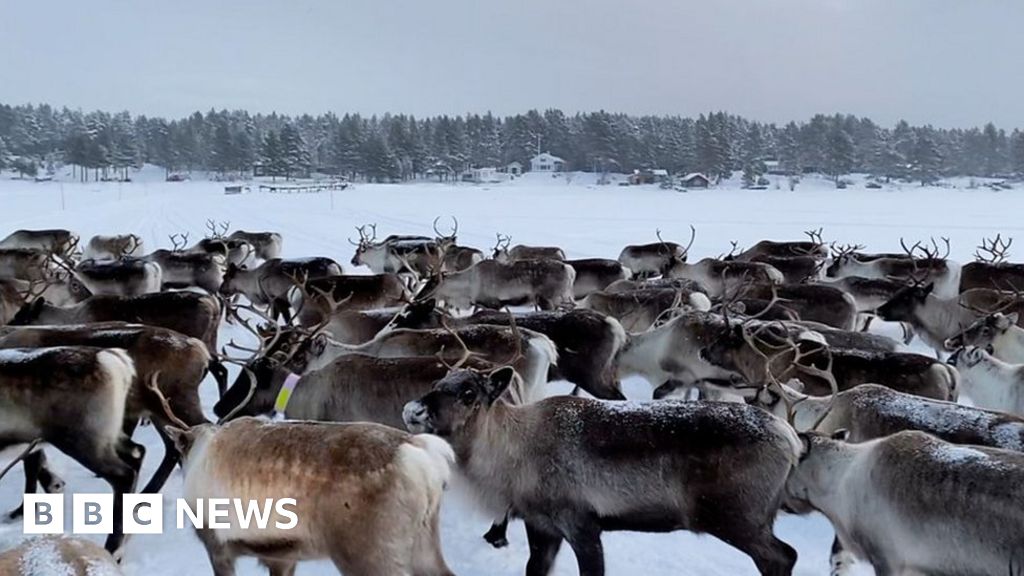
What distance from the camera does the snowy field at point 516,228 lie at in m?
5.22

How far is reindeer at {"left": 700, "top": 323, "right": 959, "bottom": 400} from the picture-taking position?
634 centimetres

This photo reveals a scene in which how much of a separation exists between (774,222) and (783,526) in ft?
93.1

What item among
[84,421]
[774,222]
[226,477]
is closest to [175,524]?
[84,421]

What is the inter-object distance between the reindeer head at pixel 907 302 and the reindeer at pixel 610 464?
7287mm

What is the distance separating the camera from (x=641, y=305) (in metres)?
10.1

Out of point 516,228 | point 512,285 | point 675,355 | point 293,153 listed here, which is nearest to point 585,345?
point 675,355

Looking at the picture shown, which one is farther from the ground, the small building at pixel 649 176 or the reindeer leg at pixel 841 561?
the small building at pixel 649 176

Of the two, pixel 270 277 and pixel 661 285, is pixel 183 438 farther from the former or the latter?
pixel 270 277

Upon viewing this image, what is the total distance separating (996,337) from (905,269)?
5.80 metres

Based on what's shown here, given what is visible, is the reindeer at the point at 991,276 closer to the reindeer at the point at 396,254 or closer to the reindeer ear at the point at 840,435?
the reindeer ear at the point at 840,435

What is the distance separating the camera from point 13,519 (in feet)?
18.7

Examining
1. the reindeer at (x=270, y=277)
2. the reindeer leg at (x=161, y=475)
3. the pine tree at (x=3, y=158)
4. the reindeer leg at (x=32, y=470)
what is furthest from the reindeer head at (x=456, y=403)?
the pine tree at (x=3, y=158)

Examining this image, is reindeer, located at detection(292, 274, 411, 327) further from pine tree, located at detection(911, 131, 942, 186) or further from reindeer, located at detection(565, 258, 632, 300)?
pine tree, located at detection(911, 131, 942, 186)

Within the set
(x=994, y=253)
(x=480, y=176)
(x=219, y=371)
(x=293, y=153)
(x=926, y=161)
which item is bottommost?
(x=219, y=371)
